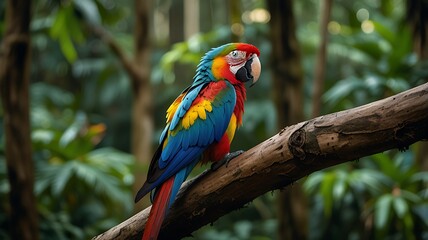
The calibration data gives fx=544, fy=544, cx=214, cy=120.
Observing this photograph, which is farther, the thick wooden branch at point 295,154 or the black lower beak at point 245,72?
the black lower beak at point 245,72

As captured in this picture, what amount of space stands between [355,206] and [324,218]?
0.82ft

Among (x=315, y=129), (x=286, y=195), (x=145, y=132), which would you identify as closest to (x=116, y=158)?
(x=145, y=132)

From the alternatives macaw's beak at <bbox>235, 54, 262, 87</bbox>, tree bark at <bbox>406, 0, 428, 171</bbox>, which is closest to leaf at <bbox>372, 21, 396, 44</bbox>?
tree bark at <bbox>406, 0, 428, 171</bbox>

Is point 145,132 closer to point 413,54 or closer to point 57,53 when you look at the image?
point 413,54

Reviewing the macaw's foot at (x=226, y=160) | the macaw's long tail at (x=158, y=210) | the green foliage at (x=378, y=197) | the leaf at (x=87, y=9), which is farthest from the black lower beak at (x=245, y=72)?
the leaf at (x=87, y=9)

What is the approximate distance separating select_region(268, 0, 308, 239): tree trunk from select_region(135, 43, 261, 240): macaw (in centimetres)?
99

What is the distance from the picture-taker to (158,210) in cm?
147

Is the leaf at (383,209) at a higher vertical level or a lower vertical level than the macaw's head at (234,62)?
lower

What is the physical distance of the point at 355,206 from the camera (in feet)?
10.7

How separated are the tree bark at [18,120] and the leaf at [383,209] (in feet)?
5.66

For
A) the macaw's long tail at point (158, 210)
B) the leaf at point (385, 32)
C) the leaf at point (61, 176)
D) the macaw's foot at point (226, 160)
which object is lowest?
the leaf at point (61, 176)

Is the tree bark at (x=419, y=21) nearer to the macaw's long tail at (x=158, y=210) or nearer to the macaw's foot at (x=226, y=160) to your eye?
the macaw's foot at (x=226, y=160)

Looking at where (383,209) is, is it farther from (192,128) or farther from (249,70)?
(192,128)

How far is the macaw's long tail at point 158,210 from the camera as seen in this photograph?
1.43m
